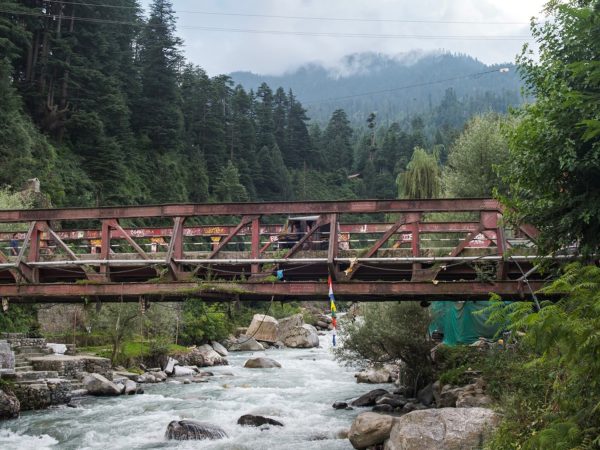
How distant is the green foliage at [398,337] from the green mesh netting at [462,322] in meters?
1.27

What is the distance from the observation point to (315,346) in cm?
4875

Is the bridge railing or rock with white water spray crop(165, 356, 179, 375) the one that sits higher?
the bridge railing

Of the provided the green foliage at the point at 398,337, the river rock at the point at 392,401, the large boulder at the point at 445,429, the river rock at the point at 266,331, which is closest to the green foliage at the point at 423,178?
the green foliage at the point at 398,337

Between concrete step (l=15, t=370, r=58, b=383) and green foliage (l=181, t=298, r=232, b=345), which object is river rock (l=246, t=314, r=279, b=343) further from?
concrete step (l=15, t=370, r=58, b=383)

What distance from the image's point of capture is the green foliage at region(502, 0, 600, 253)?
35.3 feet

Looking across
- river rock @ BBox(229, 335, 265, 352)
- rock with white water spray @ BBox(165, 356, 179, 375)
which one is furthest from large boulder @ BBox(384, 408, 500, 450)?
river rock @ BBox(229, 335, 265, 352)

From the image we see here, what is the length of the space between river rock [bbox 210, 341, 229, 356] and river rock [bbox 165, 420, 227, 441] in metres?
24.7

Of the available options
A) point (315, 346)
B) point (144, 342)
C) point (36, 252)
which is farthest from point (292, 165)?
point (36, 252)

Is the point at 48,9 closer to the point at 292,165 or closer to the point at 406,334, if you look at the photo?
the point at 406,334

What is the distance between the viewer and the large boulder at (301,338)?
48.5m

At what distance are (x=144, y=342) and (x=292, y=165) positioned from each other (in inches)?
3103

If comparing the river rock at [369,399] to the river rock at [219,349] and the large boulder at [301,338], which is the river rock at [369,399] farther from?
the large boulder at [301,338]

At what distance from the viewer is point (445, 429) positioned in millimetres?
13133

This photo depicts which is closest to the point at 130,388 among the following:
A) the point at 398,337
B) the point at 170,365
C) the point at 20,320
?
the point at 170,365
